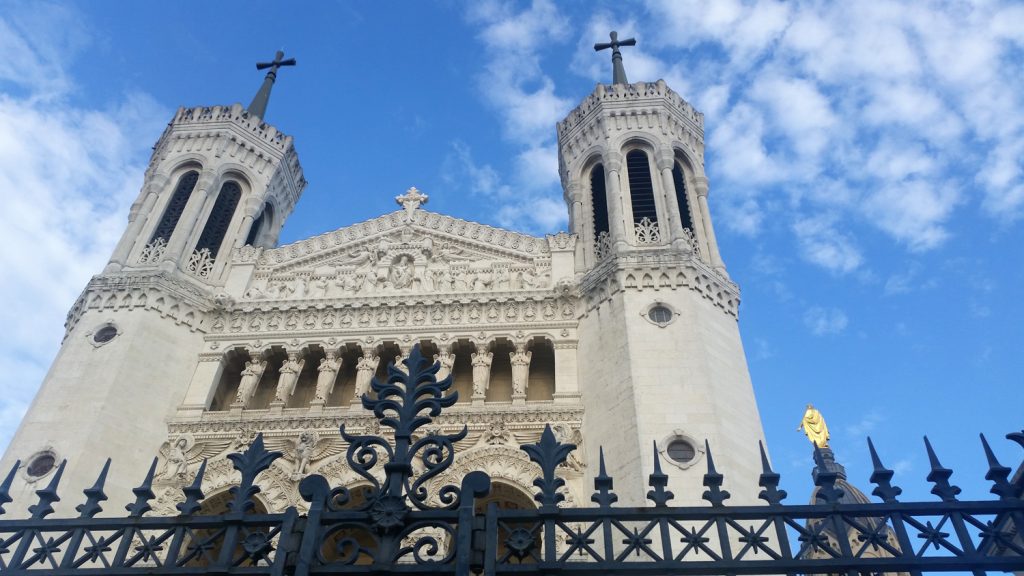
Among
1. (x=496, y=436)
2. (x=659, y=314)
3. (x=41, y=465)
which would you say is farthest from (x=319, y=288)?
(x=659, y=314)

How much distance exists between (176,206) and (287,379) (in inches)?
336

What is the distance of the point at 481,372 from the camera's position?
65.6 ft

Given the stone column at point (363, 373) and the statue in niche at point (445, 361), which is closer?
the stone column at point (363, 373)

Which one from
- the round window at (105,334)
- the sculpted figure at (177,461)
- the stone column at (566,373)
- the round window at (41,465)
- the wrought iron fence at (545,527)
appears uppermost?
the round window at (105,334)

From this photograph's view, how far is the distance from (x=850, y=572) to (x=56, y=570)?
6.33 m

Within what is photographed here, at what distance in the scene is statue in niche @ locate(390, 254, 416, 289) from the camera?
901 inches

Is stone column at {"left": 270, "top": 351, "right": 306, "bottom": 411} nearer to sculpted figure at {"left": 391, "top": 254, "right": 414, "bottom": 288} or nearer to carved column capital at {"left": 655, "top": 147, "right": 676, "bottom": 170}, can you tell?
sculpted figure at {"left": 391, "top": 254, "right": 414, "bottom": 288}

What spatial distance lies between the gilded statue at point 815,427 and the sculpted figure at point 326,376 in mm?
22145

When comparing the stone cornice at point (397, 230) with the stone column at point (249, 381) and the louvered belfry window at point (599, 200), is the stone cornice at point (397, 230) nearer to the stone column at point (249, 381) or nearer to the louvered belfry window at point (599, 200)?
the louvered belfry window at point (599, 200)

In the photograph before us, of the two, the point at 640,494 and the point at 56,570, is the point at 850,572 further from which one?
the point at 640,494

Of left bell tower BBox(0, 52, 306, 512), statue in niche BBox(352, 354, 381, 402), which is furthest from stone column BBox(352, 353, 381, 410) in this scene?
left bell tower BBox(0, 52, 306, 512)

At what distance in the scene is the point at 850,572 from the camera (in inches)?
237

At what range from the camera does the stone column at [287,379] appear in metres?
20.0

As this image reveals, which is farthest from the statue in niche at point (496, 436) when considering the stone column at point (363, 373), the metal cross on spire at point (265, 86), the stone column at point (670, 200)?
the metal cross on spire at point (265, 86)
